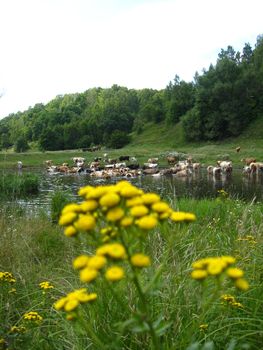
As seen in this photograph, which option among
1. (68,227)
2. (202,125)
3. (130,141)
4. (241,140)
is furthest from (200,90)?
(68,227)

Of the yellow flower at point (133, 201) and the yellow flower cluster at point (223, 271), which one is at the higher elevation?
the yellow flower at point (133, 201)

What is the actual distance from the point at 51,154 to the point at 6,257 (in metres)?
49.3

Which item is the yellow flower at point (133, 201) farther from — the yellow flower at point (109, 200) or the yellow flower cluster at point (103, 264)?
the yellow flower cluster at point (103, 264)

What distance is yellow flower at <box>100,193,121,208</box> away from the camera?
132cm

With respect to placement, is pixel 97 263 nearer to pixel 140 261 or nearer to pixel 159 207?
pixel 140 261

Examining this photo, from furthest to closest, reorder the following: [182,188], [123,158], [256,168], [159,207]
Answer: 1. [123,158]
2. [256,168]
3. [182,188]
4. [159,207]

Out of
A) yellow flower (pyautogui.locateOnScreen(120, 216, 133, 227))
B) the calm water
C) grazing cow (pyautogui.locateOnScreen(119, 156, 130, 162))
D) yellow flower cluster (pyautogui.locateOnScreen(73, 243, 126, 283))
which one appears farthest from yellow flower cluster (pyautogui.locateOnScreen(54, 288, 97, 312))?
grazing cow (pyautogui.locateOnScreen(119, 156, 130, 162))

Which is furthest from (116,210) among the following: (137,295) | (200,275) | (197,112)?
(197,112)

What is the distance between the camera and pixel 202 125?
6462cm

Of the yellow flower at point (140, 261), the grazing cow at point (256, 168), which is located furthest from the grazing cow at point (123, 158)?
the yellow flower at point (140, 261)

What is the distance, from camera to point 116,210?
1.33m

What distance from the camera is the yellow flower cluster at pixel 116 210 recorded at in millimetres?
1319

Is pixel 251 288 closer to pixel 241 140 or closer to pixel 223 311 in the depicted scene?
pixel 223 311

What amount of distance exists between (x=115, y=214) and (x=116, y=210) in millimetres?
27
